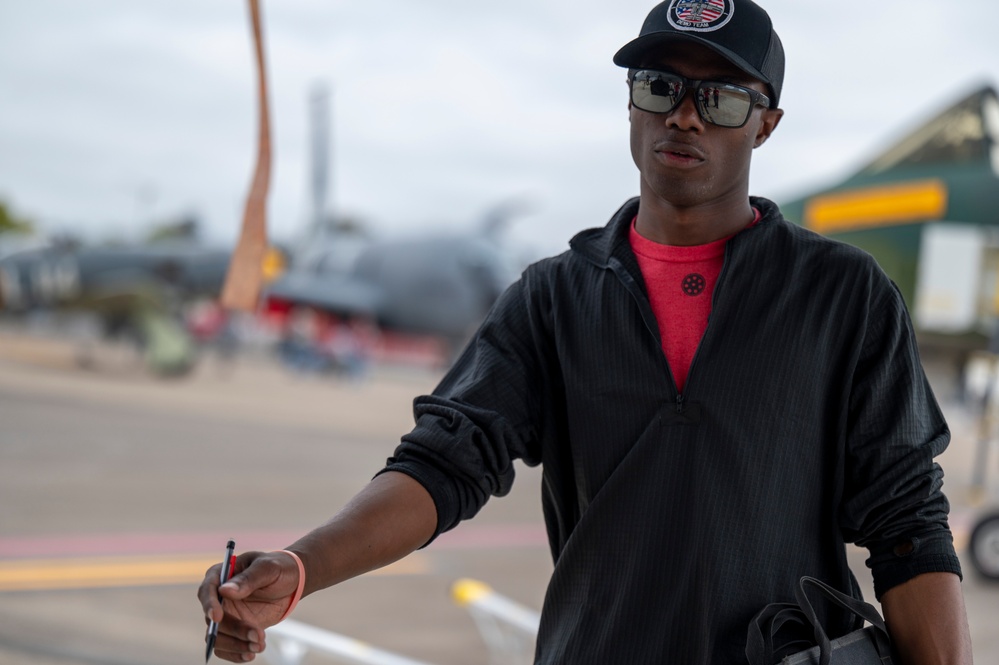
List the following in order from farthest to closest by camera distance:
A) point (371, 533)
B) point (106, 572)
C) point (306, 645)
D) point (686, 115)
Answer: point (106, 572) → point (306, 645) → point (686, 115) → point (371, 533)

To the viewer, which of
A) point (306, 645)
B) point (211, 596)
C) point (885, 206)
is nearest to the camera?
point (211, 596)

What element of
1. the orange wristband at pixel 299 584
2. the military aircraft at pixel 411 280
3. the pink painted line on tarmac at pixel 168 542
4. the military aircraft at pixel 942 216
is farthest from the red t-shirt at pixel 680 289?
the military aircraft at pixel 411 280

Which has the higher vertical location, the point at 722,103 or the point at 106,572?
the point at 722,103

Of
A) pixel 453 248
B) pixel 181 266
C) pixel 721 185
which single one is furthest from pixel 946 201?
pixel 181 266

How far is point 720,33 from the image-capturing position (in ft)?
4.53

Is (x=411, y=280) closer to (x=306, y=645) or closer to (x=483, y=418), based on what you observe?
(x=306, y=645)

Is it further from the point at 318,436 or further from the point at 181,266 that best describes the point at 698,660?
the point at 181,266

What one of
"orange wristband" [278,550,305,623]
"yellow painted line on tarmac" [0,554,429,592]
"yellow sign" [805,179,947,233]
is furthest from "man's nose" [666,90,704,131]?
"yellow sign" [805,179,947,233]

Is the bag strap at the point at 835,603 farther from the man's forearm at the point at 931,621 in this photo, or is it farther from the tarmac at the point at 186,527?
the tarmac at the point at 186,527

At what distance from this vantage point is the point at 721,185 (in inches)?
56.7

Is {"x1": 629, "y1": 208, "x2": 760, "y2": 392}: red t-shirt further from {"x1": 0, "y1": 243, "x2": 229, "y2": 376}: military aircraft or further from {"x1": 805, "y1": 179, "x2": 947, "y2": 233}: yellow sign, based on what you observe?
{"x1": 0, "y1": 243, "x2": 229, "y2": 376}: military aircraft

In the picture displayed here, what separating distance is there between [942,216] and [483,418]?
15.5m

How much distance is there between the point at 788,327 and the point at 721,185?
228 mm

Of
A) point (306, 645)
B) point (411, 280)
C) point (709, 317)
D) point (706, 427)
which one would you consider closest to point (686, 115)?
point (709, 317)
